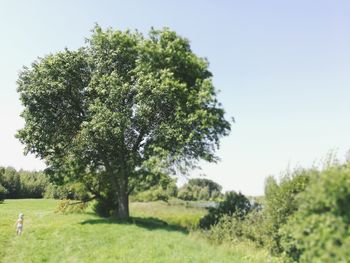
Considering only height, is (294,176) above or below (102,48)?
below

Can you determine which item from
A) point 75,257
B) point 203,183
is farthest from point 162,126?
point 203,183

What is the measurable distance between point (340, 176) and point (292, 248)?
7.08 m

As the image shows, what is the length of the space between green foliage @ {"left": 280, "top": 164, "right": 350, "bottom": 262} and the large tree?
2334 centimetres

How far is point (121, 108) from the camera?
34.5m

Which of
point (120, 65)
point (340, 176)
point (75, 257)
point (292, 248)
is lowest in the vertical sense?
point (75, 257)

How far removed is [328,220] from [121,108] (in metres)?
27.3

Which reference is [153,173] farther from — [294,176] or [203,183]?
[203,183]

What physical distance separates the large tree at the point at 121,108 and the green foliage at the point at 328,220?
2334 cm

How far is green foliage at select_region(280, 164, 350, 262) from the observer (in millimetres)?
8195

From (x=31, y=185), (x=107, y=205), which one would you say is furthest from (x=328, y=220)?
→ (x=31, y=185)

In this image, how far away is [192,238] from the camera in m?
26.1

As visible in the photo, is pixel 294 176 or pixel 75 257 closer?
pixel 294 176

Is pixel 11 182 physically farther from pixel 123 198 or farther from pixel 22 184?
pixel 123 198

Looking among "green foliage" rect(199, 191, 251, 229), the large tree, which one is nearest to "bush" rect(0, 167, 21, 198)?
the large tree
